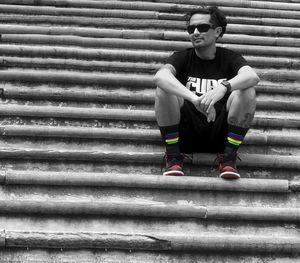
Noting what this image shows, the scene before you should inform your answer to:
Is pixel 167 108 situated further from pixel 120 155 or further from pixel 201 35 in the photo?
pixel 201 35

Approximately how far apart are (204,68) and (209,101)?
0.46 metres

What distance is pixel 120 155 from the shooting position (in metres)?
2.58

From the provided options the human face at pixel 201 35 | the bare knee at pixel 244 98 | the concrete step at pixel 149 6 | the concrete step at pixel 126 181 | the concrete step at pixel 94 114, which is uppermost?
the concrete step at pixel 149 6

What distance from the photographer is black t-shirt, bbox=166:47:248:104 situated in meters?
2.60

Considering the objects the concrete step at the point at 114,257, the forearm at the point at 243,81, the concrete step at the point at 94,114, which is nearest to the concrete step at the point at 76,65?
the concrete step at the point at 94,114

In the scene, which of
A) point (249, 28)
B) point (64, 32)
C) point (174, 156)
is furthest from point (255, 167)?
point (64, 32)

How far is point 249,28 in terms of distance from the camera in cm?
391

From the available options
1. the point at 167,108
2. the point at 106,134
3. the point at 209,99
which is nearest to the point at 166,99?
Answer: the point at 167,108

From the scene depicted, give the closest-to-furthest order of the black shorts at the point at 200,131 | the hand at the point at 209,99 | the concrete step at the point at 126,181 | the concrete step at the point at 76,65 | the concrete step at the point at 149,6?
the hand at the point at 209,99 → the concrete step at the point at 126,181 → the black shorts at the point at 200,131 → the concrete step at the point at 76,65 → the concrete step at the point at 149,6

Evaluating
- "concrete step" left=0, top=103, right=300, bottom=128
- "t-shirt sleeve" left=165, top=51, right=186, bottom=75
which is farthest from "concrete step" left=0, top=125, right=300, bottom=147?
"t-shirt sleeve" left=165, top=51, right=186, bottom=75

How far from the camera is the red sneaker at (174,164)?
2.43 meters

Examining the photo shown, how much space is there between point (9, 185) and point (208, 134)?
127cm

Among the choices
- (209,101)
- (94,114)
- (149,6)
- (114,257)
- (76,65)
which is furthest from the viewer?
(149,6)

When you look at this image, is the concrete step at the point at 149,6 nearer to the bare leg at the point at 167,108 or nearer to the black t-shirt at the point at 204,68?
the black t-shirt at the point at 204,68
